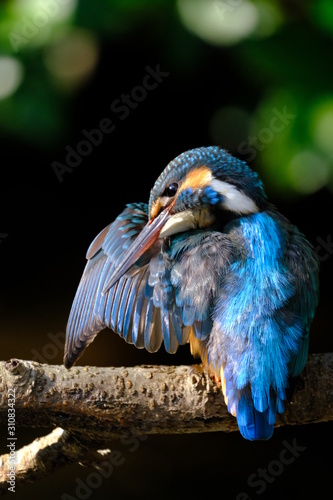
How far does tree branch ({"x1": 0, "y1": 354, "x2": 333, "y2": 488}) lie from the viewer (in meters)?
1.49

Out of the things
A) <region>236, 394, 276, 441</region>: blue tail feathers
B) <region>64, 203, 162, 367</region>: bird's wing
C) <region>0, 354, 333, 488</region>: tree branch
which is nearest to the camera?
<region>236, 394, 276, 441</region>: blue tail feathers

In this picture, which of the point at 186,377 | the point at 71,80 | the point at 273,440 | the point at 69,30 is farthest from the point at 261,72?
the point at 273,440

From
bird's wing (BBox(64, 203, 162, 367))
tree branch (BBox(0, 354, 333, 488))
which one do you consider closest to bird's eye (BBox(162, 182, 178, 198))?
bird's wing (BBox(64, 203, 162, 367))

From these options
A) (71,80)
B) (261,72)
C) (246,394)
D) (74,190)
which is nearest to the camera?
(246,394)

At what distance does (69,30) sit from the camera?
1575 mm

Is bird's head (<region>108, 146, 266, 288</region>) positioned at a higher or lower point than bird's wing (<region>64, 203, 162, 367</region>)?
higher

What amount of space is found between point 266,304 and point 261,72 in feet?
1.64

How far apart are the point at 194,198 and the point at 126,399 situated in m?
0.48

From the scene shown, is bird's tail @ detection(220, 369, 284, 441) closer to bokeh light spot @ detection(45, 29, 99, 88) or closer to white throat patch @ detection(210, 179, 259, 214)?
white throat patch @ detection(210, 179, 259, 214)

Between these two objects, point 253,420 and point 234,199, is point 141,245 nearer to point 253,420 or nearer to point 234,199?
point 234,199

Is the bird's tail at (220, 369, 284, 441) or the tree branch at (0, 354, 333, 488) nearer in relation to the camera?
the bird's tail at (220, 369, 284, 441)

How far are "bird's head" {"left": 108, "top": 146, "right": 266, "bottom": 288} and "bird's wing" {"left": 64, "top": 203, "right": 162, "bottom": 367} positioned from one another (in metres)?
0.03

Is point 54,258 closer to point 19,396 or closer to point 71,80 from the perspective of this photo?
point 71,80

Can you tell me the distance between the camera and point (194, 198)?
5.42 ft
